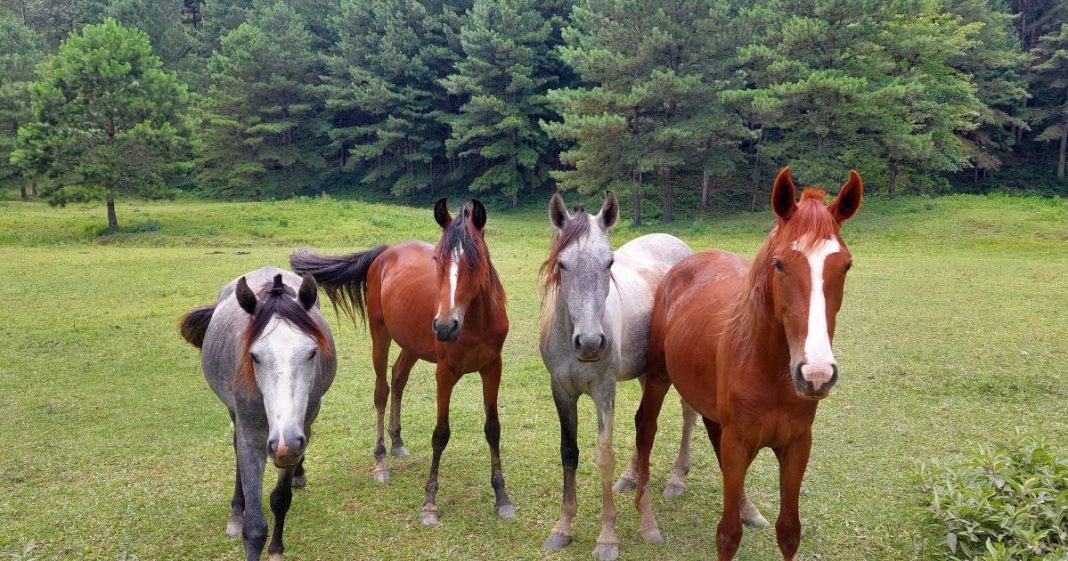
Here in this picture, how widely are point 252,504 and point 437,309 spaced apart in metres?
1.59

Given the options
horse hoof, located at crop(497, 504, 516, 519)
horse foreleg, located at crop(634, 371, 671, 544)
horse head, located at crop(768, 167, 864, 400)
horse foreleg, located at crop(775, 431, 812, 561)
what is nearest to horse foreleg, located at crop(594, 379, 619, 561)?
horse foreleg, located at crop(634, 371, 671, 544)

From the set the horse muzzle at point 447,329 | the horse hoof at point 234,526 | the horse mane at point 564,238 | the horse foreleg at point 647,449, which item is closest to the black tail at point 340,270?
the horse hoof at point 234,526

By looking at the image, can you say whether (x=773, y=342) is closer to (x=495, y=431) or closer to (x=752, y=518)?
(x=752, y=518)

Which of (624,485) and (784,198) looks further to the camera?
(624,485)

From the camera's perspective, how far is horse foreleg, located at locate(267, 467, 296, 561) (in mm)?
3625

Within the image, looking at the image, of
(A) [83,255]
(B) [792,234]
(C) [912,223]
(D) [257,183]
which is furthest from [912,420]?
(D) [257,183]

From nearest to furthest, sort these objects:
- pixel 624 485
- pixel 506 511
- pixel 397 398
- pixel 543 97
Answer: pixel 506 511 → pixel 624 485 → pixel 397 398 → pixel 543 97

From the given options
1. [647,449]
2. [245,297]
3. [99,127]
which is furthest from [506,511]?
[99,127]

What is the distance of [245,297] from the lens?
126 inches

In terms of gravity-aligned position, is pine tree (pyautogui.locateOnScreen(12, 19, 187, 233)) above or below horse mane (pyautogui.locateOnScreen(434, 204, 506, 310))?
above

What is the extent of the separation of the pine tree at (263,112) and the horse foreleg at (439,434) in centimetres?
3218

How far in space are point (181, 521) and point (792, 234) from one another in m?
4.44

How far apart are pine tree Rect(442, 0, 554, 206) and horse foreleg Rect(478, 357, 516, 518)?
24286mm

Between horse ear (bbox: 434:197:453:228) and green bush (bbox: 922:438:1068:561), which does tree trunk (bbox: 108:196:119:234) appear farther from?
green bush (bbox: 922:438:1068:561)
